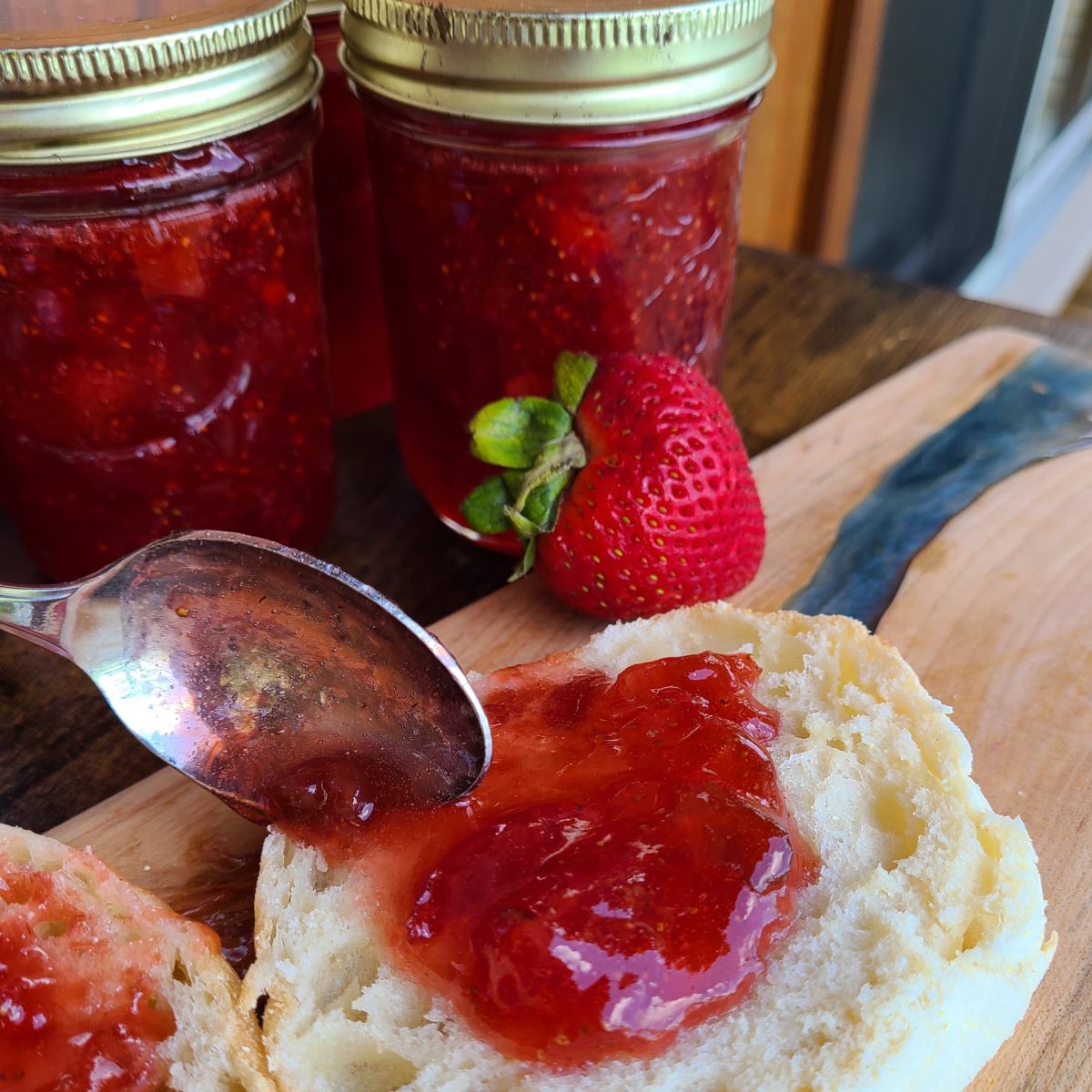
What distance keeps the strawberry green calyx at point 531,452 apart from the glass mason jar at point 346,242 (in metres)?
0.48

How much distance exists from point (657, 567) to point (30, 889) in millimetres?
744

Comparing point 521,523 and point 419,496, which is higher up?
point 521,523

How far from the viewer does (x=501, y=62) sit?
1.19 metres

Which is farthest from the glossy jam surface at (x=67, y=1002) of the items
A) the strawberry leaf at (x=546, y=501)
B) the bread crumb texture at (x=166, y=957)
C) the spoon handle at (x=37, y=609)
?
the strawberry leaf at (x=546, y=501)

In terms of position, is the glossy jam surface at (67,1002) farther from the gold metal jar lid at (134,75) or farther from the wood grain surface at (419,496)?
the gold metal jar lid at (134,75)

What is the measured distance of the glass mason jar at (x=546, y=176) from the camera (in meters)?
1.19

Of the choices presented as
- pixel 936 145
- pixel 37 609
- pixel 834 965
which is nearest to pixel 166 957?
pixel 37 609

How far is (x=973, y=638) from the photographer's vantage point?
4.66ft

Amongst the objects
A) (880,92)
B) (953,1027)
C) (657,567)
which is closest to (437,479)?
(657,567)

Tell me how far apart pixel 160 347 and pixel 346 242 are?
51 cm

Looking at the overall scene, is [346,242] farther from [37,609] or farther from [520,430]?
[37,609]

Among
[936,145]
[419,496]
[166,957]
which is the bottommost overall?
[936,145]

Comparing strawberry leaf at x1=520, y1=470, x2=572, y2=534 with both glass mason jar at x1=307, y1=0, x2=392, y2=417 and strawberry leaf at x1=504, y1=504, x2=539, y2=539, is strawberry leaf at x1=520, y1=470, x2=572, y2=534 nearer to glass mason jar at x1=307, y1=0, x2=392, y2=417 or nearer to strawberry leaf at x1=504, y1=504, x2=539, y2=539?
strawberry leaf at x1=504, y1=504, x2=539, y2=539

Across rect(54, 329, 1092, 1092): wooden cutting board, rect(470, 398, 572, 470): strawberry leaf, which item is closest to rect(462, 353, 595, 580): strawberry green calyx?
rect(470, 398, 572, 470): strawberry leaf
